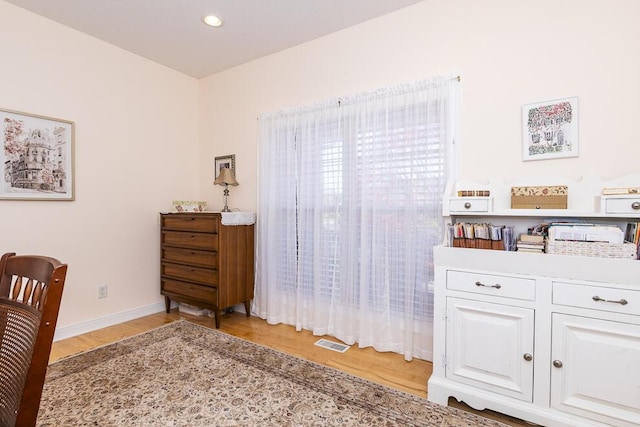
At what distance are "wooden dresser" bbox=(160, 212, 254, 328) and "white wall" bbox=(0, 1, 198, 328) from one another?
0.98ft

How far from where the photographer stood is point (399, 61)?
2.50 metres

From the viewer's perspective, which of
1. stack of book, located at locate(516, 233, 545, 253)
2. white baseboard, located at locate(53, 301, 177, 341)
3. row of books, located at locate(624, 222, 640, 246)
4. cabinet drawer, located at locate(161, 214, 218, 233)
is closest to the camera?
row of books, located at locate(624, 222, 640, 246)

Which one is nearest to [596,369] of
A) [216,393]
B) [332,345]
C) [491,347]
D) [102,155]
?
[491,347]

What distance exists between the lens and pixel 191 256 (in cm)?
308

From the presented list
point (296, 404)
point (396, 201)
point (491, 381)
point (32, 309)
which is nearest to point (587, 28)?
point (396, 201)

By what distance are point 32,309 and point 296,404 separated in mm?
1376

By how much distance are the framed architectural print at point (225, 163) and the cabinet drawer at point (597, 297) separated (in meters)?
2.92

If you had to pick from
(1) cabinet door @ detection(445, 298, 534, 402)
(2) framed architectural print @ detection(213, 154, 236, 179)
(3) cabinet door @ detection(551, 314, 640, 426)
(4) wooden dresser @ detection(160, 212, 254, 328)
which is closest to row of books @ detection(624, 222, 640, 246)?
(3) cabinet door @ detection(551, 314, 640, 426)

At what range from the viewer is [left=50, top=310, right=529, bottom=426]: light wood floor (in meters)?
2.07

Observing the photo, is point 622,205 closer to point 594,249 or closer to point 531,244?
point 594,249

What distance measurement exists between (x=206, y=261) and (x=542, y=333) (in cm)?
250

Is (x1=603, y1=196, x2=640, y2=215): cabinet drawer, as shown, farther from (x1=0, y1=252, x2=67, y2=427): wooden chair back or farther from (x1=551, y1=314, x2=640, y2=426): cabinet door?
(x1=0, y1=252, x2=67, y2=427): wooden chair back

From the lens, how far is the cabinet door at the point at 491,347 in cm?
162

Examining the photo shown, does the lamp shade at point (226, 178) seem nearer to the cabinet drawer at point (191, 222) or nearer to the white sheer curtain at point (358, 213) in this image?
the white sheer curtain at point (358, 213)
